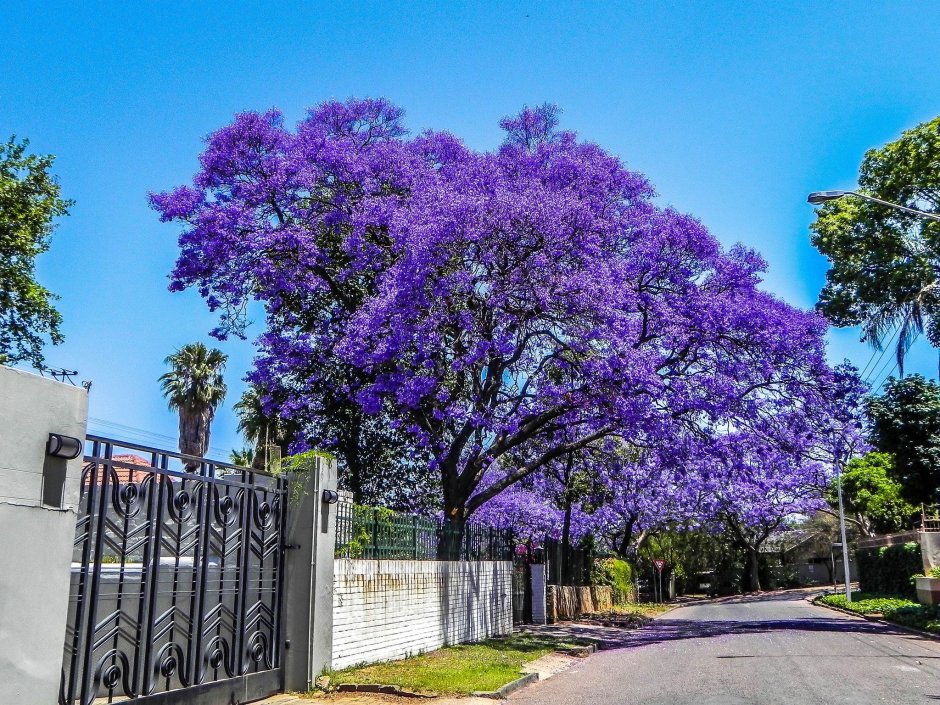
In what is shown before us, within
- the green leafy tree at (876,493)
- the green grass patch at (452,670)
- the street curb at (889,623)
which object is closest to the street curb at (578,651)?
the green grass patch at (452,670)

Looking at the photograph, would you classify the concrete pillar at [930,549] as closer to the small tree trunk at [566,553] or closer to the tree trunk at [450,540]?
the small tree trunk at [566,553]

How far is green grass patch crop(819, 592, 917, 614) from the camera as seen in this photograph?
29297 mm

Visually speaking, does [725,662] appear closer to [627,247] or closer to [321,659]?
[321,659]

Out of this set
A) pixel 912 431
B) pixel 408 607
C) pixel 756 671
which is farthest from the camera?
pixel 912 431

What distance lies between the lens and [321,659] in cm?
1100

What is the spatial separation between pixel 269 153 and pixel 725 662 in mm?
15279

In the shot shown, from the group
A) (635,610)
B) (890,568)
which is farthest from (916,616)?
(635,610)

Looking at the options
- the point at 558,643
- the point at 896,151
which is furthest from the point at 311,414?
the point at 896,151

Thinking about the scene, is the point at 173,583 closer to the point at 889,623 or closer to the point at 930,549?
the point at 889,623

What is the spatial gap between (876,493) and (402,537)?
3961 cm

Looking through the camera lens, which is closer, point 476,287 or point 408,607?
point 408,607

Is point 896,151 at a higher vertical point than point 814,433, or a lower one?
higher

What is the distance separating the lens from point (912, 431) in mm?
34031

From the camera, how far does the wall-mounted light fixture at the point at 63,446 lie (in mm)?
6656
